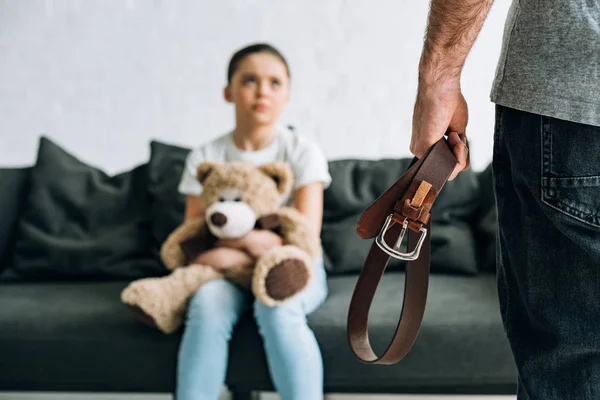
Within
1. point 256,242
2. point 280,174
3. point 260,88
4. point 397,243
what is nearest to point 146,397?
point 256,242

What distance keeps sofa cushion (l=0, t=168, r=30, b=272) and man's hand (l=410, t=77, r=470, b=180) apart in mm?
1642

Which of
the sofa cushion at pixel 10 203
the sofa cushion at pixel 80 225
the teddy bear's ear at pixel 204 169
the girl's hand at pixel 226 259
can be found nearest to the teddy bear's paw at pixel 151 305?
the girl's hand at pixel 226 259

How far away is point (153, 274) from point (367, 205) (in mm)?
678

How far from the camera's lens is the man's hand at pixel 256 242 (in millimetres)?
1585

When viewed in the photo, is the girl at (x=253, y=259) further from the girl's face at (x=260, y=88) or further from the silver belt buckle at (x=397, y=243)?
the silver belt buckle at (x=397, y=243)

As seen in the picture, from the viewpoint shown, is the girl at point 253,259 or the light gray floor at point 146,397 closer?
the girl at point 253,259

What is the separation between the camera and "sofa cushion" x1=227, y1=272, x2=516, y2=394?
4.89 ft

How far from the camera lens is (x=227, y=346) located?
145cm

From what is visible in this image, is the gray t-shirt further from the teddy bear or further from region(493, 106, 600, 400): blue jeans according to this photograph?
the teddy bear

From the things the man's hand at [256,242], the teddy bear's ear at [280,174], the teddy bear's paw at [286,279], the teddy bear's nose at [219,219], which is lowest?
the teddy bear's paw at [286,279]

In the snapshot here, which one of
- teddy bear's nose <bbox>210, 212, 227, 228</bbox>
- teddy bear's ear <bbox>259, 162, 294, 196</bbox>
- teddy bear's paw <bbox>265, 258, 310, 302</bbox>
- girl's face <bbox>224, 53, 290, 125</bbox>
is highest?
girl's face <bbox>224, 53, 290, 125</bbox>

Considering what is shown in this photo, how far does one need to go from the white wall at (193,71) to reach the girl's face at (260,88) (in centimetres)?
58

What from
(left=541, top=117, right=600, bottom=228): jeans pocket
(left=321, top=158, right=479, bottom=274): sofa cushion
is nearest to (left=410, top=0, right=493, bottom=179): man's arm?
(left=541, top=117, right=600, bottom=228): jeans pocket

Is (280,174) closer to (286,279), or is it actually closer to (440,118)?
(286,279)
